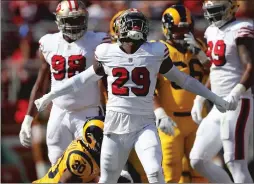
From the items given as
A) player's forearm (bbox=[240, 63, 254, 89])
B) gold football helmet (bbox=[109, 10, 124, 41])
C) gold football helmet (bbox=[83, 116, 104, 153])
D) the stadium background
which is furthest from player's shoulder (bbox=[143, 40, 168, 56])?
the stadium background

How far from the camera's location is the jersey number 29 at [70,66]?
6.70 meters

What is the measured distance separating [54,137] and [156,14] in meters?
2.71

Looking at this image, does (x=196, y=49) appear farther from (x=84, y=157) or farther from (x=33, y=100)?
(x=84, y=157)

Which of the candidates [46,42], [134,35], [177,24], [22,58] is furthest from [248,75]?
[22,58]

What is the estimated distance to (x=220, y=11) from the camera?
6.82 metres

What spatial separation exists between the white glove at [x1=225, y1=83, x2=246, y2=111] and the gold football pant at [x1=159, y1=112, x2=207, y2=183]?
0.68 m

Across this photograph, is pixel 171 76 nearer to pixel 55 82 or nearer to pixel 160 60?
pixel 160 60

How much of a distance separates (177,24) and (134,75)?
1.35m

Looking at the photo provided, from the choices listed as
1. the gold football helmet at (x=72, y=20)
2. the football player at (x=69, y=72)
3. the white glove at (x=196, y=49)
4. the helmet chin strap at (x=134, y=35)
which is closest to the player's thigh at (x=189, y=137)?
the white glove at (x=196, y=49)

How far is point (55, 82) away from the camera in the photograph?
6.75 meters

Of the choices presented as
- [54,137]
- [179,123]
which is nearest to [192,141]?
[179,123]

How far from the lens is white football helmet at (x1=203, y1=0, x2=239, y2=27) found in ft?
22.4

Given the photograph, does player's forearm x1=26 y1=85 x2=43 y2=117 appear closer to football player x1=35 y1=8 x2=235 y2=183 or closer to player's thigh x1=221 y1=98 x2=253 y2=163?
football player x1=35 y1=8 x2=235 y2=183

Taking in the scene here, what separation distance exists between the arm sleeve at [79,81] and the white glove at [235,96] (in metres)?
0.90
